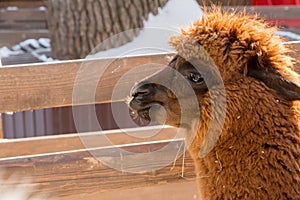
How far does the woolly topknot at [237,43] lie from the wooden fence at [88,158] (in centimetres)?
74

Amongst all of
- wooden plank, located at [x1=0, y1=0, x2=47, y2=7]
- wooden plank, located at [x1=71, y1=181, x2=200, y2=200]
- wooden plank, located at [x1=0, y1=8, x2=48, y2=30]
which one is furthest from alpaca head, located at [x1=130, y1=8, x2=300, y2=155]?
wooden plank, located at [x1=0, y1=0, x2=47, y2=7]

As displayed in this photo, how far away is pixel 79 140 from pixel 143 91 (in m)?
1.25

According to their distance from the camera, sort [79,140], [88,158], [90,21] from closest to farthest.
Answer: [88,158]
[79,140]
[90,21]

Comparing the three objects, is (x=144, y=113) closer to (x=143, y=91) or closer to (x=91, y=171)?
(x=143, y=91)

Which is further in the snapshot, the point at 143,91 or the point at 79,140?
the point at 79,140

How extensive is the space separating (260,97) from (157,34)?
10.1ft

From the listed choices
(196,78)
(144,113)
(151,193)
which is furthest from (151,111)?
(151,193)

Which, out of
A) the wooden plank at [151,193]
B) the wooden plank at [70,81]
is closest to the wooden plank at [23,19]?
the wooden plank at [70,81]

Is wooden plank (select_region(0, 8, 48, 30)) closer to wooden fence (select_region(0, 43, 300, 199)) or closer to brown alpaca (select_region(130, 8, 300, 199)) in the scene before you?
wooden fence (select_region(0, 43, 300, 199))

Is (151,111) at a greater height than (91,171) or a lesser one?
greater

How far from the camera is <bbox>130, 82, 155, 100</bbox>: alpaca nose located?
2.50m

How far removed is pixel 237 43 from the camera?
8.26 ft

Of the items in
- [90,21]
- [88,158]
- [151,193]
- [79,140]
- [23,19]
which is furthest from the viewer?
[23,19]

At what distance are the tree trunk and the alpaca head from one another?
10.3ft
